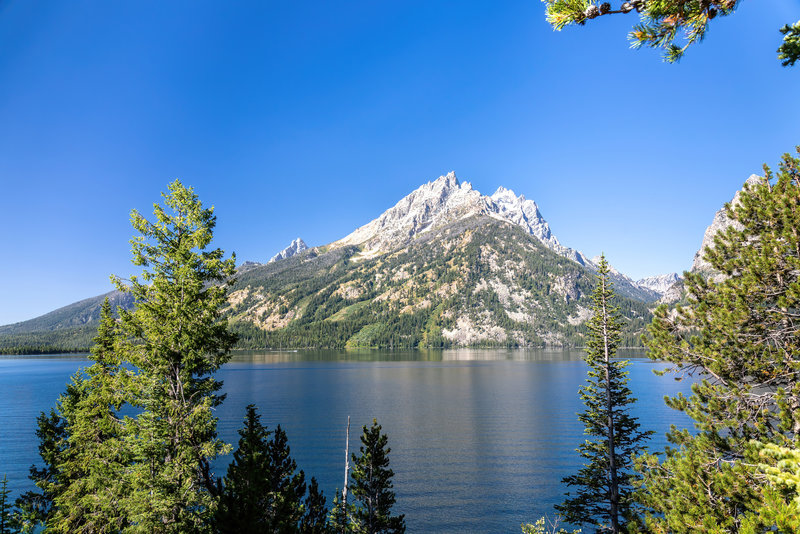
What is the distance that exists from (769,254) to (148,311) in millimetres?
26094

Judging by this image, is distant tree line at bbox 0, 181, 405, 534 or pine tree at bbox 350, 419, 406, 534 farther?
pine tree at bbox 350, 419, 406, 534

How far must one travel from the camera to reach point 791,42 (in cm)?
694

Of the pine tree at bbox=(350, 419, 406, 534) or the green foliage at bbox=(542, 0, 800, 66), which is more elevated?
the green foliage at bbox=(542, 0, 800, 66)

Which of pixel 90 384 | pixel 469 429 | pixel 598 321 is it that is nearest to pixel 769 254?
pixel 598 321

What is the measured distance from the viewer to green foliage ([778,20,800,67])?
6852 mm

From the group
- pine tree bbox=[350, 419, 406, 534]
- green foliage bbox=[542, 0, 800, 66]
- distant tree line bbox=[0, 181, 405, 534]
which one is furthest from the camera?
pine tree bbox=[350, 419, 406, 534]

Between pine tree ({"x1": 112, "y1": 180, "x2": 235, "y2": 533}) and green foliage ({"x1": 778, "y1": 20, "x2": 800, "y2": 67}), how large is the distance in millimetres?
20931

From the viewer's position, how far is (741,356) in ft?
50.5

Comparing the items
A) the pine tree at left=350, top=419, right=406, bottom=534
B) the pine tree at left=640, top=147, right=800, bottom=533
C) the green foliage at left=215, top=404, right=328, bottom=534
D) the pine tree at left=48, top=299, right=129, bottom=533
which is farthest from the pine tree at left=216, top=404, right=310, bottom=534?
the pine tree at left=640, top=147, right=800, bottom=533

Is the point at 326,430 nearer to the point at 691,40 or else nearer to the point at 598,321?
the point at 598,321

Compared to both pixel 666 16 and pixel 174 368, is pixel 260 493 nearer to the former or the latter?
pixel 174 368

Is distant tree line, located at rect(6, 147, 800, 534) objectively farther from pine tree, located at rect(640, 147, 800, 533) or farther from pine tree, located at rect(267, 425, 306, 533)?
pine tree, located at rect(267, 425, 306, 533)

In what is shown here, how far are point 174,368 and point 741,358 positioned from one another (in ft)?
80.5

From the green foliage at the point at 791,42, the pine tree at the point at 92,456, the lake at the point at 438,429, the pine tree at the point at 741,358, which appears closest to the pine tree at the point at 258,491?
the pine tree at the point at 92,456
